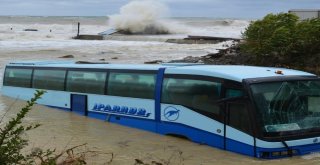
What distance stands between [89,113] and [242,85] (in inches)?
209

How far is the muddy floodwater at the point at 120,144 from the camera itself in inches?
360

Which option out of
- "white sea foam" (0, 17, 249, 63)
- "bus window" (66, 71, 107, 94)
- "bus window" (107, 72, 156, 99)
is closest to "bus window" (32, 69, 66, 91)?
"bus window" (66, 71, 107, 94)

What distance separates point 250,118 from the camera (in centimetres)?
875

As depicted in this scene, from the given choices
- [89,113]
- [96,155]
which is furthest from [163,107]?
[89,113]

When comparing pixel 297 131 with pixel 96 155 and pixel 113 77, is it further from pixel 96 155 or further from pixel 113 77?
pixel 113 77

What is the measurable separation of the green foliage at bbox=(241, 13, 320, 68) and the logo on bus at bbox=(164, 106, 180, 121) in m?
9.58

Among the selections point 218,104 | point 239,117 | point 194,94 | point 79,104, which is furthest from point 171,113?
point 79,104

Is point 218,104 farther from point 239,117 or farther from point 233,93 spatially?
point 239,117

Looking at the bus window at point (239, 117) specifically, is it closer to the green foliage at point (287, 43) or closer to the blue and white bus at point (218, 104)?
the blue and white bus at point (218, 104)

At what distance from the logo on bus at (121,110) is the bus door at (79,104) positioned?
0.46m

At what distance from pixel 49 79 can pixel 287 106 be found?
810cm

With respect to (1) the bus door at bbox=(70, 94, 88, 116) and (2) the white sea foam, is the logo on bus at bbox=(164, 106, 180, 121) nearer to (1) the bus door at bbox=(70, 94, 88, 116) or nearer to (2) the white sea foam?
(1) the bus door at bbox=(70, 94, 88, 116)

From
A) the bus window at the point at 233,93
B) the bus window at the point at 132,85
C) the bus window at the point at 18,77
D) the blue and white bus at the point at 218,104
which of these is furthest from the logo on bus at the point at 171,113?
the bus window at the point at 18,77

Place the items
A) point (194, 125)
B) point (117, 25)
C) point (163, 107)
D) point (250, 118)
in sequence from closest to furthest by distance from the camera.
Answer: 1. point (250, 118)
2. point (194, 125)
3. point (163, 107)
4. point (117, 25)
